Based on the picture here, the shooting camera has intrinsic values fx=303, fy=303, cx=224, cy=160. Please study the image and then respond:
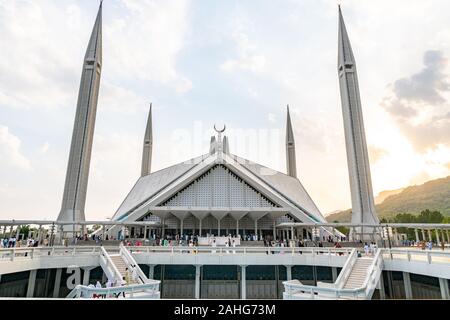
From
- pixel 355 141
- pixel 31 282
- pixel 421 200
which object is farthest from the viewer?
pixel 421 200

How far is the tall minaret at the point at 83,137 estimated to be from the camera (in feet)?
101

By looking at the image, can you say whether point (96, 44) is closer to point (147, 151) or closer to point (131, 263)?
point (147, 151)

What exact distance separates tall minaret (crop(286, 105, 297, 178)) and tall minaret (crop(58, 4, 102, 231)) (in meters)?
33.1

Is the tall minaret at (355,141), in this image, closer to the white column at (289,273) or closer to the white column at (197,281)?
the white column at (289,273)

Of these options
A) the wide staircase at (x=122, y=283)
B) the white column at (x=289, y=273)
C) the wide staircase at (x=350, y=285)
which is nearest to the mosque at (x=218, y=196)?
the white column at (x=289, y=273)

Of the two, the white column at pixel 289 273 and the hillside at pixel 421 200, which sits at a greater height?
the hillside at pixel 421 200

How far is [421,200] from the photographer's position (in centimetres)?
7500

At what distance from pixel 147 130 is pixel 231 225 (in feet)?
102

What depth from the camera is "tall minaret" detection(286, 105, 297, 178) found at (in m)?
53.6

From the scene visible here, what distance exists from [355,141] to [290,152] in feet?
69.3

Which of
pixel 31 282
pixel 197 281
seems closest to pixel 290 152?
pixel 197 281

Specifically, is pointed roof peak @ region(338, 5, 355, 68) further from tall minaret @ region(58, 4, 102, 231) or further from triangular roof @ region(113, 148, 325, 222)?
tall minaret @ region(58, 4, 102, 231)

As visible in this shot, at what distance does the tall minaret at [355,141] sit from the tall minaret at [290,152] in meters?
19.2

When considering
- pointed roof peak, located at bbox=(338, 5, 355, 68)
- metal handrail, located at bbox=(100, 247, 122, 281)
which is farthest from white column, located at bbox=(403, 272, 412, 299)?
pointed roof peak, located at bbox=(338, 5, 355, 68)
